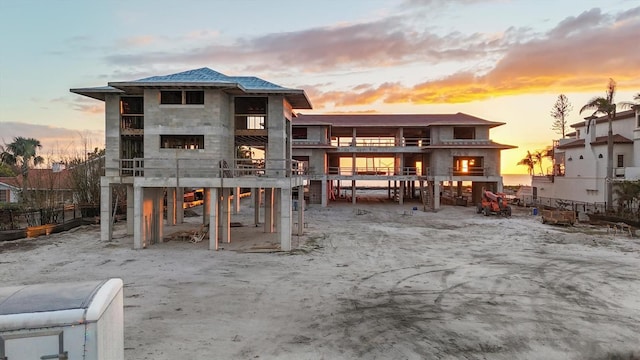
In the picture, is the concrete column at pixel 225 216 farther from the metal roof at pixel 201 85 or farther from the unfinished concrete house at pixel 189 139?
the metal roof at pixel 201 85

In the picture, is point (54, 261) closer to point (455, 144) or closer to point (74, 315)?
point (74, 315)

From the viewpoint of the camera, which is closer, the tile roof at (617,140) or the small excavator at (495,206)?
the small excavator at (495,206)

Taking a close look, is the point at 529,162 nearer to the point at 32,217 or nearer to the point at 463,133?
the point at 463,133

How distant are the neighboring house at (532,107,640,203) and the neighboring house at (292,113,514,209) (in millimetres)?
7954

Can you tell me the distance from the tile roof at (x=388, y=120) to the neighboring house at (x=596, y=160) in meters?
9.60

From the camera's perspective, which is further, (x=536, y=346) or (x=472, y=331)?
(x=472, y=331)

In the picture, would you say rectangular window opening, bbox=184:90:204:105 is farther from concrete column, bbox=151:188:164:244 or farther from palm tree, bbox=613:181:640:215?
palm tree, bbox=613:181:640:215

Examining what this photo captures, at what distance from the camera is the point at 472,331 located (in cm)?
1038

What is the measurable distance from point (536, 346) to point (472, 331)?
4.99 ft

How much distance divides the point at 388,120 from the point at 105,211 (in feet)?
116

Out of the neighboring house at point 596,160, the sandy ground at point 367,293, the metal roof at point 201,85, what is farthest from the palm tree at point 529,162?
the metal roof at point 201,85

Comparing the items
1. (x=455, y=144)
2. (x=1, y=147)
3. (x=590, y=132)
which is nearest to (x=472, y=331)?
(x=455, y=144)

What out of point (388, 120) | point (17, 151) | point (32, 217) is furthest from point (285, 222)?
point (17, 151)

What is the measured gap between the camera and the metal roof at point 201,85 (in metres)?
20.3
